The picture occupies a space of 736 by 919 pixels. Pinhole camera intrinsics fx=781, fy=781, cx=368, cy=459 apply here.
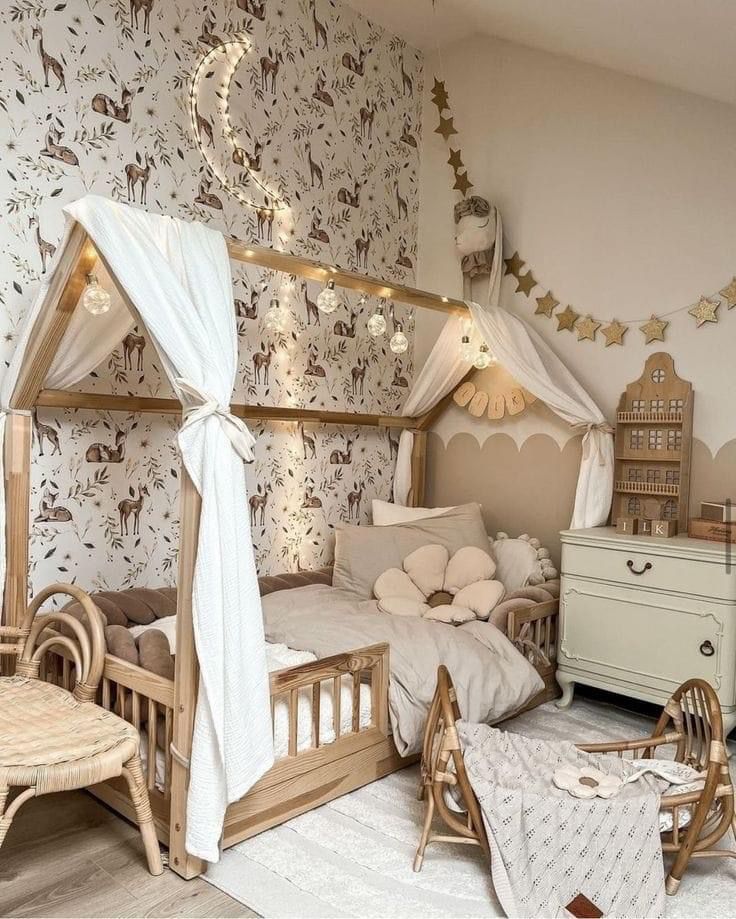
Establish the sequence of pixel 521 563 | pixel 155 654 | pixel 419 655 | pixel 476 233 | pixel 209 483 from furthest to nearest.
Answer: pixel 476 233 < pixel 521 563 < pixel 419 655 < pixel 155 654 < pixel 209 483

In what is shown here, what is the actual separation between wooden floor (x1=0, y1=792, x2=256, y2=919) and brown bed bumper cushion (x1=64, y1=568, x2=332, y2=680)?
0.55m

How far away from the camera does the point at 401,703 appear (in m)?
2.93

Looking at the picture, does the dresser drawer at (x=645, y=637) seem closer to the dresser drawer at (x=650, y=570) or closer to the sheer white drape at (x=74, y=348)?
the dresser drawer at (x=650, y=570)

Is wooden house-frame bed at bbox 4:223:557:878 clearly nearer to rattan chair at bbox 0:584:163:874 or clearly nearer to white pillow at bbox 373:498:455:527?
rattan chair at bbox 0:584:163:874

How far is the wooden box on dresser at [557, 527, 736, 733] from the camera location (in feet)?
10.6

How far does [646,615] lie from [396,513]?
1540 millimetres

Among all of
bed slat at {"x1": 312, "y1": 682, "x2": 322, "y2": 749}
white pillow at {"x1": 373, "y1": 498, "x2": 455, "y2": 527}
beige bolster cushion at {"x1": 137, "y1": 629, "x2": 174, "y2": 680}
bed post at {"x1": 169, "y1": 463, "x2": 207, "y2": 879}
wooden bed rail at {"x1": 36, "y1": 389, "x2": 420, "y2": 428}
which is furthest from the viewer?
white pillow at {"x1": 373, "y1": 498, "x2": 455, "y2": 527}

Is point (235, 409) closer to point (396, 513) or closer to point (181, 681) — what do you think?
point (396, 513)

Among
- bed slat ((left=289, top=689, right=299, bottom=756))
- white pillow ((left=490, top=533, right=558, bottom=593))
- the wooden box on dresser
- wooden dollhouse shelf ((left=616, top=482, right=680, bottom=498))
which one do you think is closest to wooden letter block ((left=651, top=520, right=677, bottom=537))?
the wooden box on dresser

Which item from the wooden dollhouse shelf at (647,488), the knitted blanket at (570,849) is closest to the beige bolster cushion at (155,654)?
the knitted blanket at (570,849)

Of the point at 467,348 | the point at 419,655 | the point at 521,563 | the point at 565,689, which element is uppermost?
the point at 467,348

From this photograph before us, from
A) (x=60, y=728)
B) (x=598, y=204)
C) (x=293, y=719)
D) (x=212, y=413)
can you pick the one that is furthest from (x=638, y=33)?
(x=60, y=728)

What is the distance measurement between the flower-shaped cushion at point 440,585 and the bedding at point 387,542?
0.22ft

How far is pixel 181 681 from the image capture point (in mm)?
2307
